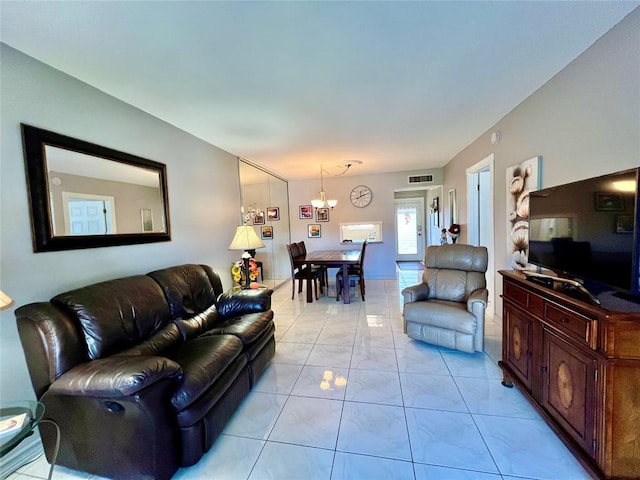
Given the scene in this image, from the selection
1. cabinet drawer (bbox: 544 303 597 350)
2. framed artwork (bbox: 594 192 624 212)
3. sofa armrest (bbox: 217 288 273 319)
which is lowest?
sofa armrest (bbox: 217 288 273 319)

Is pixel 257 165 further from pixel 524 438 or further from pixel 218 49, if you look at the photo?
pixel 524 438

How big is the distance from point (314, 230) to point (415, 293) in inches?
149

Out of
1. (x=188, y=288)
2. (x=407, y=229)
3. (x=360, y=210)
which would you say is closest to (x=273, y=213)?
(x=360, y=210)

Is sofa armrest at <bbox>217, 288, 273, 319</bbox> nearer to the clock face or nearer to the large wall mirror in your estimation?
the large wall mirror

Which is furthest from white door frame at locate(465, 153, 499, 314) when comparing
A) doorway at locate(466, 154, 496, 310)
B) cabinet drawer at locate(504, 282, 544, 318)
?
cabinet drawer at locate(504, 282, 544, 318)

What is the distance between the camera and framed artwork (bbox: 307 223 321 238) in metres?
6.45

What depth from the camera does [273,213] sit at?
6.14m

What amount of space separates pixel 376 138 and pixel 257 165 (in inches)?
90.9

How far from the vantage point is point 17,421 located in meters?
1.23

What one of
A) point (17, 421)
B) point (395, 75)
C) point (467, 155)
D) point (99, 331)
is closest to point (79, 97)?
point (99, 331)

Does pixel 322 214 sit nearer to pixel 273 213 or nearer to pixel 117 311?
pixel 273 213

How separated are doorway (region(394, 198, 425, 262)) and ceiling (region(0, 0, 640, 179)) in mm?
5833

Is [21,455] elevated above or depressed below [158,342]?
below

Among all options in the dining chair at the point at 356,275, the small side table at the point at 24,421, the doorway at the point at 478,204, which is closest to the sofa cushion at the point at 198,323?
the small side table at the point at 24,421
